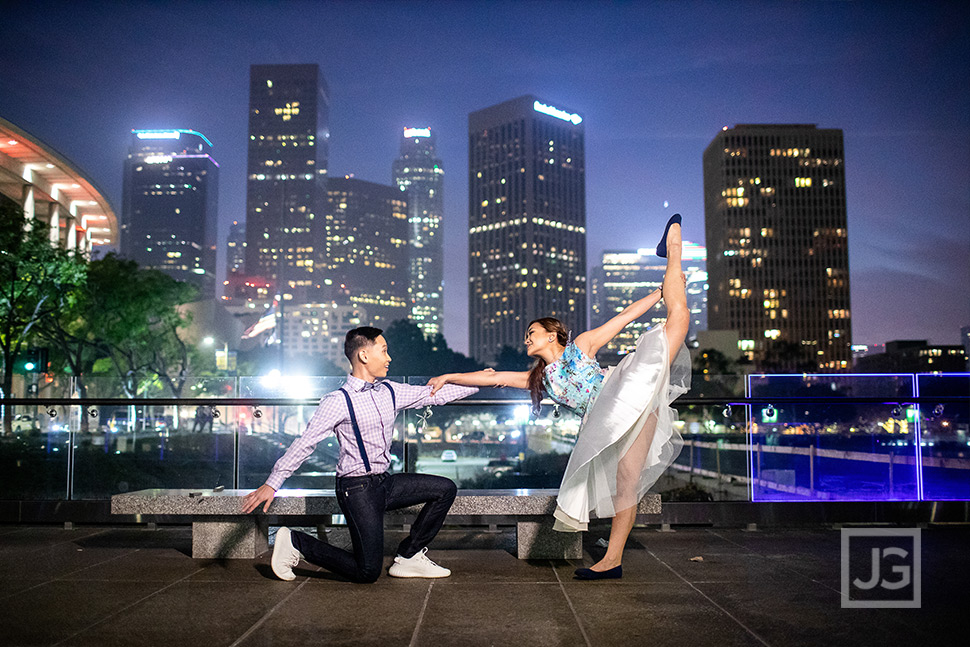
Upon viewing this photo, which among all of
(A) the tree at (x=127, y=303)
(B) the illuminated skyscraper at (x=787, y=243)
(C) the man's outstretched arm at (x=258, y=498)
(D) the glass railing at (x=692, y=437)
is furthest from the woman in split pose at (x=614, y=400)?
(B) the illuminated skyscraper at (x=787, y=243)

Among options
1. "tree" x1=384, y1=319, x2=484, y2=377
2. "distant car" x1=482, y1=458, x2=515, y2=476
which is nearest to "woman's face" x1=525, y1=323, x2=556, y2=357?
"distant car" x1=482, y1=458, x2=515, y2=476

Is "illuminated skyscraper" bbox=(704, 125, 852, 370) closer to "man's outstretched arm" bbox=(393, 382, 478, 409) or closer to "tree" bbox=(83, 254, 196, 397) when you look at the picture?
"tree" bbox=(83, 254, 196, 397)

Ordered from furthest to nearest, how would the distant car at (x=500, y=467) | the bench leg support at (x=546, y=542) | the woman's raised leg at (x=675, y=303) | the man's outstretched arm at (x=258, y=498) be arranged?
1. the distant car at (x=500, y=467)
2. the bench leg support at (x=546, y=542)
3. the woman's raised leg at (x=675, y=303)
4. the man's outstretched arm at (x=258, y=498)

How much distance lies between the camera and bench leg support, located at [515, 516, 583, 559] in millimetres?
5789

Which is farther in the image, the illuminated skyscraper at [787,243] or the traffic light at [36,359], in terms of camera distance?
the illuminated skyscraper at [787,243]

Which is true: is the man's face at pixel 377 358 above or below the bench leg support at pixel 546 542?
above

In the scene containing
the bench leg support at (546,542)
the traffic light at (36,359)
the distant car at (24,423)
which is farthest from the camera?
the traffic light at (36,359)

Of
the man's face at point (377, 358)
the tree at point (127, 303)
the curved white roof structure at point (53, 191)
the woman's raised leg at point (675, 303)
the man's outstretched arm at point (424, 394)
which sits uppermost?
the curved white roof structure at point (53, 191)

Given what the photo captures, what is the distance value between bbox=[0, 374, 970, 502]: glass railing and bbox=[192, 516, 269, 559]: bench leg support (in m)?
1.61

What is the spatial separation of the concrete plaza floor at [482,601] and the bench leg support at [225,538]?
19 centimetres

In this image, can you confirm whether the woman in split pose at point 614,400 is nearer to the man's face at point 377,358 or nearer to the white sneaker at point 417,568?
the man's face at point 377,358

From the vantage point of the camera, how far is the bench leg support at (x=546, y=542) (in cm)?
579

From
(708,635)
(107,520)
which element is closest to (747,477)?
(708,635)

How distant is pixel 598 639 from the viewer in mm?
3803
